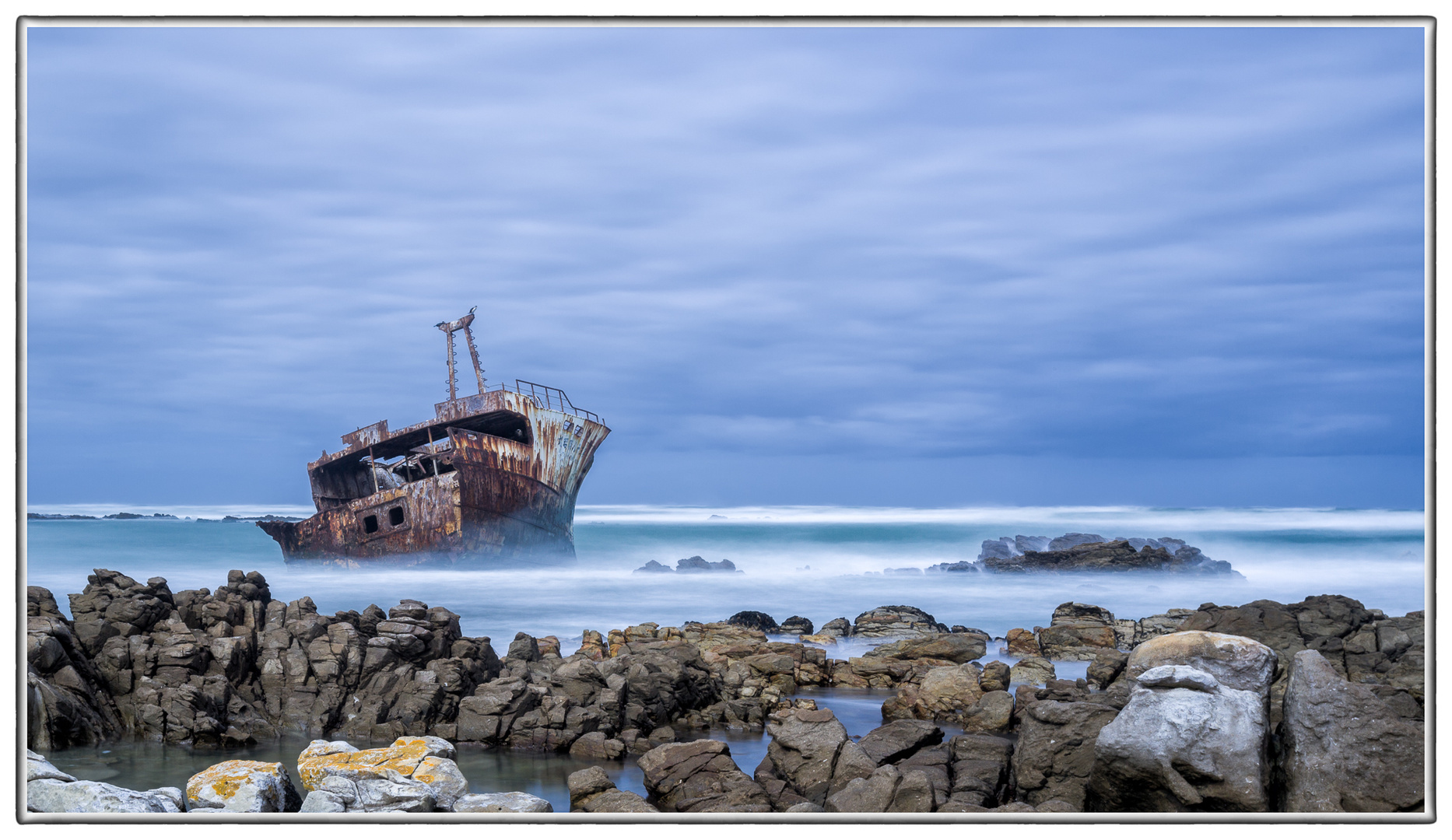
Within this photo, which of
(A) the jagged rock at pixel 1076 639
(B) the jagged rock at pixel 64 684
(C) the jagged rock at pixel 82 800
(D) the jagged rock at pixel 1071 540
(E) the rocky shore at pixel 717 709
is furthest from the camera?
(D) the jagged rock at pixel 1071 540

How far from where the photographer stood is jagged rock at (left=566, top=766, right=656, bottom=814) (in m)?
7.33

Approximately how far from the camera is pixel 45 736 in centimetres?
889

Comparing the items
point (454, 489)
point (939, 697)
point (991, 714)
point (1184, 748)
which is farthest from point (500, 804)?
point (454, 489)

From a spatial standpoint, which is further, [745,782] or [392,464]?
[392,464]

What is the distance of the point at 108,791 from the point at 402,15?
472 centimetres

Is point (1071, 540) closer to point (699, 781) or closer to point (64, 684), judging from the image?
point (699, 781)

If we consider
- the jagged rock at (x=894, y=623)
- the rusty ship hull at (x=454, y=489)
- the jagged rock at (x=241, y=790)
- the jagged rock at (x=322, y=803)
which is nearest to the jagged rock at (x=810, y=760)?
the jagged rock at (x=322, y=803)

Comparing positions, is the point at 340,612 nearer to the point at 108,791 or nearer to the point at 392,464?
the point at 108,791

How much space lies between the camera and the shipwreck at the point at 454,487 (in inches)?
1072

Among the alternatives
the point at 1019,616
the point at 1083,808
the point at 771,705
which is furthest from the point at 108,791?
the point at 1019,616

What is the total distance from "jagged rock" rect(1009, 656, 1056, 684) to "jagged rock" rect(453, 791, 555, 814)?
29.7ft

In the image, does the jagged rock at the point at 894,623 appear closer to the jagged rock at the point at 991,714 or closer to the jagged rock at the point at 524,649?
the jagged rock at the point at 991,714

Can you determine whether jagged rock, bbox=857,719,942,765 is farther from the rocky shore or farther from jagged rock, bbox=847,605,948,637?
jagged rock, bbox=847,605,948,637

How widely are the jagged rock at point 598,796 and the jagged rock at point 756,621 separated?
12.1m
